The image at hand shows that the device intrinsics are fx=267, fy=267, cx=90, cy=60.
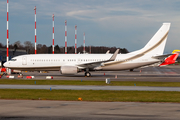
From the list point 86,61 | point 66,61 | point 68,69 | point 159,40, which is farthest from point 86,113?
point 159,40

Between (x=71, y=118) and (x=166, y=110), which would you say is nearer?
(x=71, y=118)

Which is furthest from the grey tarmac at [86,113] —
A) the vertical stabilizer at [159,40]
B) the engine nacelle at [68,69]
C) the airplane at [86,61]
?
the vertical stabilizer at [159,40]

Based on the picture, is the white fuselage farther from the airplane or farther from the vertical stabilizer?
the vertical stabilizer

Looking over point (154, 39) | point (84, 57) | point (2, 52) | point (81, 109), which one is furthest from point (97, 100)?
point (2, 52)

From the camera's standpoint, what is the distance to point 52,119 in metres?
12.6

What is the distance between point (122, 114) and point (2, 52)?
92524 millimetres

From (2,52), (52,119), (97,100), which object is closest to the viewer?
(52,119)

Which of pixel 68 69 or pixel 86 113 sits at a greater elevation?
pixel 68 69

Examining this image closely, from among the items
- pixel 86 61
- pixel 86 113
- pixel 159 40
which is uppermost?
pixel 159 40

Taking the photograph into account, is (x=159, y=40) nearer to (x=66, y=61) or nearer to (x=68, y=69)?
(x=66, y=61)

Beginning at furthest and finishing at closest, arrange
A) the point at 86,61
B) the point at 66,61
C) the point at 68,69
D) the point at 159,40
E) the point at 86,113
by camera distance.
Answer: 1. the point at 159,40
2. the point at 86,61
3. the point at 66,61
4. the point at 68,69
5. the point at 86,113

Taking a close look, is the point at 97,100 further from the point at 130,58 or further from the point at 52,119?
the point at 130,58

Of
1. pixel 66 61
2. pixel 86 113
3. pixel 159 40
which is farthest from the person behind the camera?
pixel 159 40

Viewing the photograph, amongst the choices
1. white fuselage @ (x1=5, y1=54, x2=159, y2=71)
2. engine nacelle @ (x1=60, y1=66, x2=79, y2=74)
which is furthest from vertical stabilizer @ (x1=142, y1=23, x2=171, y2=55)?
engine nacelle @ (x1=60, y1=66, x2=79, y2=74)
